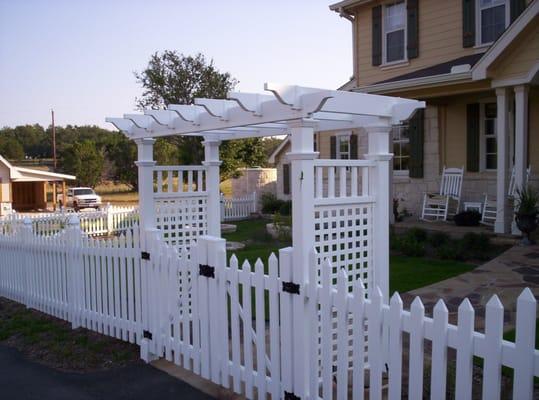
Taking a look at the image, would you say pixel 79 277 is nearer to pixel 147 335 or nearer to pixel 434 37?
pixel 147 335

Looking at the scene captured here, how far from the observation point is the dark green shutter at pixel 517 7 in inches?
449

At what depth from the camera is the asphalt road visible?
4250 mm

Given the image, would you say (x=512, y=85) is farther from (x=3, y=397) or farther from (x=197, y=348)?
(x=3, y=397)

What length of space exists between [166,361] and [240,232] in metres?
10.7

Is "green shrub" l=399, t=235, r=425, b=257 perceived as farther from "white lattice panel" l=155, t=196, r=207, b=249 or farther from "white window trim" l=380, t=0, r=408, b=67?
"white window trim" l=380, t=0, r=408, b=67

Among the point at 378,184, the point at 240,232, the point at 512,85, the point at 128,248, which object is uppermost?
the point at 512,85

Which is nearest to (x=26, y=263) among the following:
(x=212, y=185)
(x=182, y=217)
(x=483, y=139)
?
(x=182, y=217)

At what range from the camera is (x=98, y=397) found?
13.9 feet

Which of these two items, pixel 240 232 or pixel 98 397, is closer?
pixel 98 397

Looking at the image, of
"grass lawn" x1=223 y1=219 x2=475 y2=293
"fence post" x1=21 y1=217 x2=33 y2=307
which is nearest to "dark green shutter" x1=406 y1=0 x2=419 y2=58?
"grass lawn" x1=223 y1=219 x2=475 y2=293

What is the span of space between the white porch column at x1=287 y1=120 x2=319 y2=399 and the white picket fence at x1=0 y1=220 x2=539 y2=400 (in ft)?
0.04

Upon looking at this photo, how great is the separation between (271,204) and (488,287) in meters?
13.6

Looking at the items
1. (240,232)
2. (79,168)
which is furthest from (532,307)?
(79,168)

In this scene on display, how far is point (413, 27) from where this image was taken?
44.3ft
